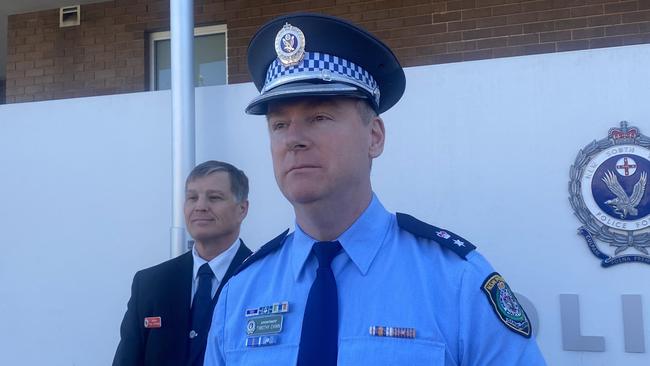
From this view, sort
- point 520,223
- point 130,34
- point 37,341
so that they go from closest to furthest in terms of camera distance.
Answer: point 520,223 → point 37,341 → point 130,34

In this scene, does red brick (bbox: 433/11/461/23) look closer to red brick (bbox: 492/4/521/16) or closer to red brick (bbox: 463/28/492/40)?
red brick (bbox: 463/28/492/40)

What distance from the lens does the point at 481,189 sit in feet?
10.6

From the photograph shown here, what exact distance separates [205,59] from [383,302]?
469cm

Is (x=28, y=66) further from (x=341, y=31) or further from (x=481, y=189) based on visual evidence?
(x=341, y=31)

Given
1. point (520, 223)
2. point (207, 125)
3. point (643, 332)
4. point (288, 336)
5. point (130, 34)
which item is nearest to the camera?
point (288, 336)

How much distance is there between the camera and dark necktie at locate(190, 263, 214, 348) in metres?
2.65

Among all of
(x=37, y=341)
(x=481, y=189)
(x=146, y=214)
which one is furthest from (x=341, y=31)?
(x=37, y=341)

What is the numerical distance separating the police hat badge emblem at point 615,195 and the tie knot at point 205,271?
1620 mm

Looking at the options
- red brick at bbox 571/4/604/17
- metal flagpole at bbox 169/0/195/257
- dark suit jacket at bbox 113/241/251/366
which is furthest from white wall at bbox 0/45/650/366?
red brick at bbox 571/4/604/17

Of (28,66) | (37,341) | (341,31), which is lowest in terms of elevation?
(37,341)

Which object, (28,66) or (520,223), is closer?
(520,223)

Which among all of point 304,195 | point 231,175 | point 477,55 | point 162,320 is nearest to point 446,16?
point 477,55

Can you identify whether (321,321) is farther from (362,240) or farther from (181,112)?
(181,112)

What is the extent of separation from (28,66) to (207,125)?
3312mm
